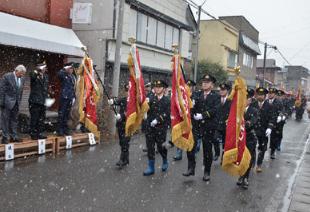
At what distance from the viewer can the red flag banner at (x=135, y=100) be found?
823 cm

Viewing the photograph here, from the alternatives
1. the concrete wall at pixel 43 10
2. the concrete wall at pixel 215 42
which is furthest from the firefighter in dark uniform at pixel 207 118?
the concrete wall at pixel 215 42

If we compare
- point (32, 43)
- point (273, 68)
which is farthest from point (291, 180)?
point (273, 68)

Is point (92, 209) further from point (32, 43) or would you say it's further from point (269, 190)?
point (32, 43)

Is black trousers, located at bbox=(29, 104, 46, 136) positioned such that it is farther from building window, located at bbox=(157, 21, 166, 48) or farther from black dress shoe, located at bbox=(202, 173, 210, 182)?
building window, located at bbox=(157, 21, 166, 48)

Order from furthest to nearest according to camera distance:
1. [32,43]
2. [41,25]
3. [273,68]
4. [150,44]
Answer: [273,68] → [150,44] → [41,25] → [32,43]

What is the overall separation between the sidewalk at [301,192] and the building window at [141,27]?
33.3ft

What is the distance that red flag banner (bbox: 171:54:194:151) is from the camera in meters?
7.75

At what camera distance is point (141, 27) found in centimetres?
1833

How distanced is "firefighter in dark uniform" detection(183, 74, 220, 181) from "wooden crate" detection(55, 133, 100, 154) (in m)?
3.77

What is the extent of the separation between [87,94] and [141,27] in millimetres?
7857

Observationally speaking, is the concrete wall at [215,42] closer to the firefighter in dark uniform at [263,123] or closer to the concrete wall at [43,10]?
the concrete wall at [43,10]

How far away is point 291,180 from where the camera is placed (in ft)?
28.7

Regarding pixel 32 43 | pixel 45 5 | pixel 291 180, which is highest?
pixel 45 5

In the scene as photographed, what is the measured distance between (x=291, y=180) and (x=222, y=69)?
23.8 metres
